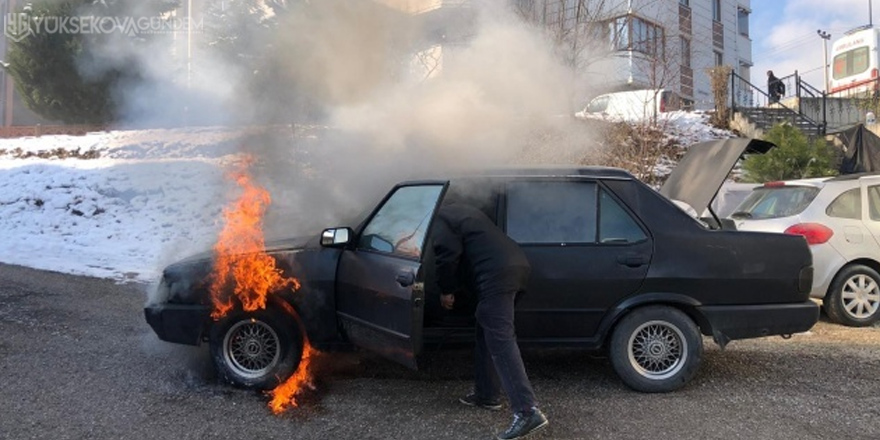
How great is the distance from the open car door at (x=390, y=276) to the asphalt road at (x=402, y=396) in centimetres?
50

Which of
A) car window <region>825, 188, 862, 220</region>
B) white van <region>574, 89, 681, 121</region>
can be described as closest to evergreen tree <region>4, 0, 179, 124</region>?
white van <region>574, 89, 681, 121</region>

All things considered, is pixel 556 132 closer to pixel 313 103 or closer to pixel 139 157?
pixel 313 103

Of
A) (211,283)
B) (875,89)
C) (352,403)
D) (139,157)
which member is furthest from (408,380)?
(875,89)

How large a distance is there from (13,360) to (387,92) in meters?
3.75

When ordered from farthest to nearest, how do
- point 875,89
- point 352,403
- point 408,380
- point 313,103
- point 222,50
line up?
point 875,89
point 313,103
point 222,50
point 408,380
point 352,403

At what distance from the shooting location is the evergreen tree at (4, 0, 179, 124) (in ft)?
18.5

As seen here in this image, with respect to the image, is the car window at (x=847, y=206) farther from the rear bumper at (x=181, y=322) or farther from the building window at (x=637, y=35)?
the rear bumper at (x=181, y=322)

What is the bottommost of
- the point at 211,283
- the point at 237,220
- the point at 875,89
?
the point at 211,283

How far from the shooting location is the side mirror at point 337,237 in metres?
4.29

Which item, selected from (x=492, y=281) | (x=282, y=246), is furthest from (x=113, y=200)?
(x=492, y=281)

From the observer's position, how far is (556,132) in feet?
21.5

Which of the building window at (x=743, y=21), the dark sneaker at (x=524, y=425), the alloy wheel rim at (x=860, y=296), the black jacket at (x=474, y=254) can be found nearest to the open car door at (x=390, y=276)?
the black jacket at (x=474, y=254)

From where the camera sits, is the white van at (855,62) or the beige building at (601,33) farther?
the white van at (855,62)

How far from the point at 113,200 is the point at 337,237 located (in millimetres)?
8376
